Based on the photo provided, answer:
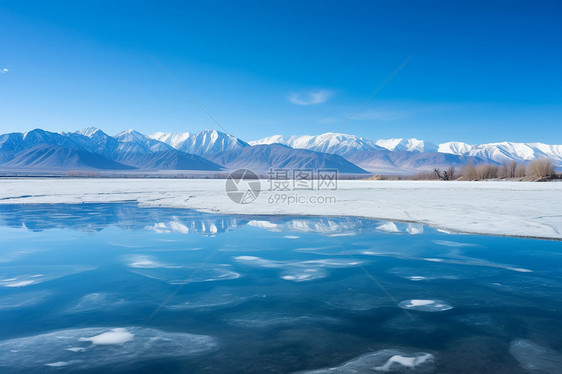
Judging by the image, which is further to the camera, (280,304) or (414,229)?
(414,229)

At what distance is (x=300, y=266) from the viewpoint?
5891 millimetres

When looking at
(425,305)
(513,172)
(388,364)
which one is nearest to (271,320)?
(388,364)

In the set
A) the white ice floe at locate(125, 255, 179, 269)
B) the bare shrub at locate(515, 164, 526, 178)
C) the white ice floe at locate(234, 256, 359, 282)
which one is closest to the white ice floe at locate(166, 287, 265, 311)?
the white ice floe at locate(234, 256, 359, 282)

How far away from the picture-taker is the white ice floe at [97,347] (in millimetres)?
2980

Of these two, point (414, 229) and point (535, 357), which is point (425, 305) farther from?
point (414, 229)

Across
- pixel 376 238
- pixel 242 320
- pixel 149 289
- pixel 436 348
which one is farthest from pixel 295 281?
pixel 376 238

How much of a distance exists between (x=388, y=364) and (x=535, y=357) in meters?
1.20

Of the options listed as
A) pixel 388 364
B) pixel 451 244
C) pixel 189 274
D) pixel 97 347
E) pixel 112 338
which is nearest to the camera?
pixel 388 364

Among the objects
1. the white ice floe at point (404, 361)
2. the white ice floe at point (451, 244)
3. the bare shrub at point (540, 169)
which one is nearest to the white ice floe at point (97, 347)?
the white ice floe at point (404, 361)

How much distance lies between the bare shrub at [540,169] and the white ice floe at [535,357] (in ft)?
121

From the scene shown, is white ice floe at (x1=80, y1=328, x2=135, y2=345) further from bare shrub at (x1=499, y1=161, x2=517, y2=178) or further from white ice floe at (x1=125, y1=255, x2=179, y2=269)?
bare shrub at (x1=499, y1=161, x2=517, y2=178)

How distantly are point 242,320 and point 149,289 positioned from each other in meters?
1.62

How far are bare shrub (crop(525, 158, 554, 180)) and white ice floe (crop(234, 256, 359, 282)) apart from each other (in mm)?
35342

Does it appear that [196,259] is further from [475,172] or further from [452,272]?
[475,172]
